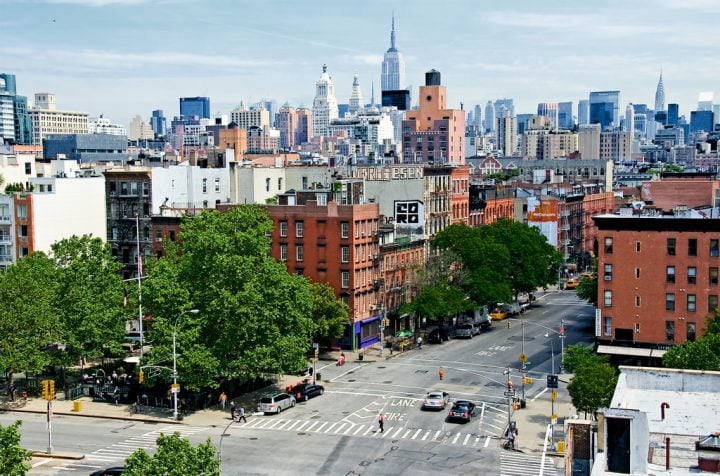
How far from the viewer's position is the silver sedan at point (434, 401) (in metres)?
70.9

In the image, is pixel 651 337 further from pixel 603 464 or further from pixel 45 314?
pixel 603 464

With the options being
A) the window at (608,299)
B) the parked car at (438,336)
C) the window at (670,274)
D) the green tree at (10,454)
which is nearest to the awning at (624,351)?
the window at (608,299)

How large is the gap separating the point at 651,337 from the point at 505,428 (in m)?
21.4

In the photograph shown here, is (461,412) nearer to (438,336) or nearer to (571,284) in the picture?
(438,336)

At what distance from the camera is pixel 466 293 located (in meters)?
108

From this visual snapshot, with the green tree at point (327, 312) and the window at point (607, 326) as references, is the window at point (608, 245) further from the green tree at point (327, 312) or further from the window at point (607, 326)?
the green tree at point (327, 312)

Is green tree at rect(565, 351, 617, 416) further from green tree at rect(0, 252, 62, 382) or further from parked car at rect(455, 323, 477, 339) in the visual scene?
green tree at rect(0, 252, 62, 382)

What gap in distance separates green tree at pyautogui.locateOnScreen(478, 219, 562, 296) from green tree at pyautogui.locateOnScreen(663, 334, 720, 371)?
5239 cm

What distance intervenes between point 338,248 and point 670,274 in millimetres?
32212

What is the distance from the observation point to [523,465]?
2251 inches

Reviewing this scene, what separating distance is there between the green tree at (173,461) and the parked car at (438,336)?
6503 cm

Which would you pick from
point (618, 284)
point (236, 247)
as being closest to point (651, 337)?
point (618, 284)

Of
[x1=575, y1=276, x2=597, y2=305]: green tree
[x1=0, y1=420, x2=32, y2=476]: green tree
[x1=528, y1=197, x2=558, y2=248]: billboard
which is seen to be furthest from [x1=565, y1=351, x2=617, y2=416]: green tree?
[x1=528, y1=197, x2=558, y2=248]: billboard

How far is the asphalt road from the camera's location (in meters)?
57.0
